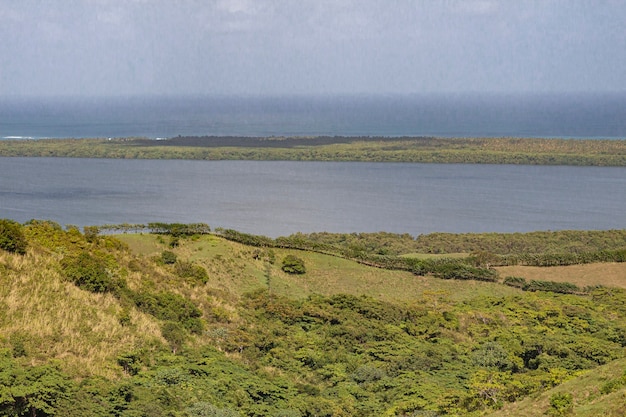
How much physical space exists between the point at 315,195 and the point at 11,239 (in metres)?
58.1

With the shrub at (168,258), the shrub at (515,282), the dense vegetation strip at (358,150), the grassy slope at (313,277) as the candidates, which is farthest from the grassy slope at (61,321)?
the dense vegetation strip at (358,150)

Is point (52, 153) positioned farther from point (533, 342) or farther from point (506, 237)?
point (533, 342)

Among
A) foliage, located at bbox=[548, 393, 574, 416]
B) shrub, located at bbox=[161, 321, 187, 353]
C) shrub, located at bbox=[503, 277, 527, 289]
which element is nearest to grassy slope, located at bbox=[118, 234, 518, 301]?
shrub, located at bbox=[503, 277, 527, 289]

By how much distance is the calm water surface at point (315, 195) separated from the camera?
2525 inches

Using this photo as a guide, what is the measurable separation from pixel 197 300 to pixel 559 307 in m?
14.5

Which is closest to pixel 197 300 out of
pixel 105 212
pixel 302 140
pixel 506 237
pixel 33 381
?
pixel 33 381

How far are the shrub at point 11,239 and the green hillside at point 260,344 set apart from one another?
45 millimetres

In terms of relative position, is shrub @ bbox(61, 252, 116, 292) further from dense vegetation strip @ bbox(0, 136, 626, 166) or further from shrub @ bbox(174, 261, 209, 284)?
dense vegetation strip @ bbox(0, 136, 626, 166)

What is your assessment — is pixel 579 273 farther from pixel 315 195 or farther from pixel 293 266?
pixel 315 195

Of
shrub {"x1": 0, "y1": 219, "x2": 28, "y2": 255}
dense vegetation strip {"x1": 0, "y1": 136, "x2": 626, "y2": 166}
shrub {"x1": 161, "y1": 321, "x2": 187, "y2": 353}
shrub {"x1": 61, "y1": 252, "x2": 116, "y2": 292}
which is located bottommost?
shrub {"x1": 161, "y1": 321, "x2": 187, "y2": 353}

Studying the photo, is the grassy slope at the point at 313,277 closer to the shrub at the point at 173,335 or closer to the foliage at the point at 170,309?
the foliage at the point at 170,309

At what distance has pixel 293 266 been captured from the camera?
33781mm

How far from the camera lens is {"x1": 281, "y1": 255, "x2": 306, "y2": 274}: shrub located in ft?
110

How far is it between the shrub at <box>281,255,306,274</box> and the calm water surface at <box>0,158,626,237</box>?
23275 mm
